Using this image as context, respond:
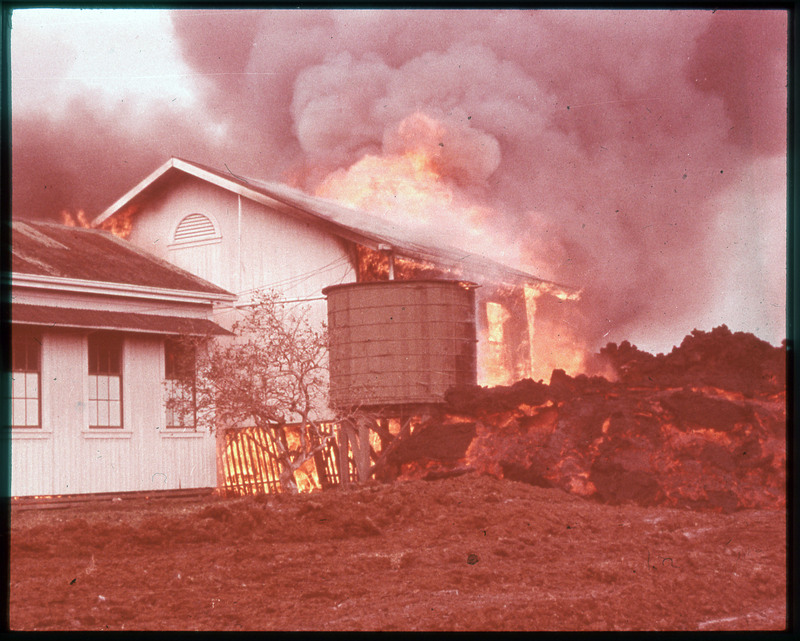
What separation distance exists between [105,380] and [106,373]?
11 cm

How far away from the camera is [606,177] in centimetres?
1888

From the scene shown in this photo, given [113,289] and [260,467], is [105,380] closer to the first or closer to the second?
[113,289]

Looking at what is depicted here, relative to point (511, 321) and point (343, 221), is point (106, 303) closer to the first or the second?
point (343, 221)

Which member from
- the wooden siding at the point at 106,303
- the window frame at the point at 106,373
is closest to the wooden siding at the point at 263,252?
the wooden siding at the point at 106,303

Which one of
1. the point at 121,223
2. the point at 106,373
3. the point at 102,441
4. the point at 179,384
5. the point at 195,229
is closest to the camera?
the point at 102,441

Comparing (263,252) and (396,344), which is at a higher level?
(263,252)

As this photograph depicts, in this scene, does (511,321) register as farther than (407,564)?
Yes

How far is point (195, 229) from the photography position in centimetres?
1823

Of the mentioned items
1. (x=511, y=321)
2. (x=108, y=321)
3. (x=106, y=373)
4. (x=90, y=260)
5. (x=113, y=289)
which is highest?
(x=90, y=260)

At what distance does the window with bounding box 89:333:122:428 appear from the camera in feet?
47.8

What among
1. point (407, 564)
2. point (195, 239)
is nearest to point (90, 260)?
point (195, 239)

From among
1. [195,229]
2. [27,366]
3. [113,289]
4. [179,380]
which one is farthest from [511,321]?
[27,366]

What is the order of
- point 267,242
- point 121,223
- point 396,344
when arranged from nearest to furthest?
1. point 396,344
2. point 267,242
3. point 121,223

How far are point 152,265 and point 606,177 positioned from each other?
9.04m
